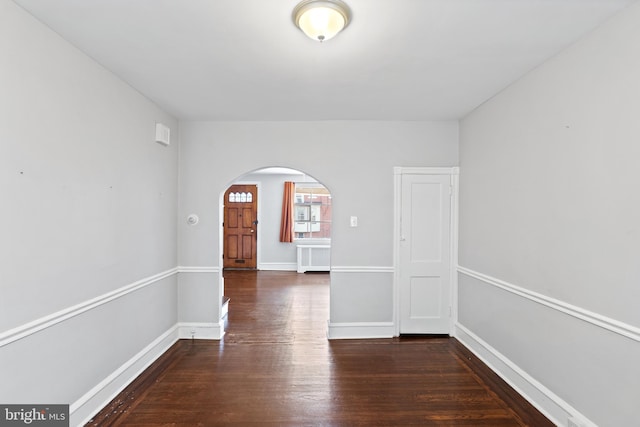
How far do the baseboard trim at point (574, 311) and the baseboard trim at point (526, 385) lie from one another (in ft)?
1.95

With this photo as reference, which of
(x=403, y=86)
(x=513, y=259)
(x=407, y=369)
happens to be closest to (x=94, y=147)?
(x=403, y=86)

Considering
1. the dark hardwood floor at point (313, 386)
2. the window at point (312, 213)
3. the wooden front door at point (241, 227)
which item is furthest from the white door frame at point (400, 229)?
the wooden front door at point (241, 227)

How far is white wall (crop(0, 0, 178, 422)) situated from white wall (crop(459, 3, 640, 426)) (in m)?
3.19

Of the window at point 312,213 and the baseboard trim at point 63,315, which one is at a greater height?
the window at point 312,213

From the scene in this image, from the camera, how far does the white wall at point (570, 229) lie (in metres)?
1.65

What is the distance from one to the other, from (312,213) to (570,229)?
239 inches

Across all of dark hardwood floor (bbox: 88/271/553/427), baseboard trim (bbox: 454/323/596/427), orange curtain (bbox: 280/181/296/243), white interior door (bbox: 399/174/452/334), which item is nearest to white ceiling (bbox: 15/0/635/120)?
white interior door (bbox: 399/174/452/334)

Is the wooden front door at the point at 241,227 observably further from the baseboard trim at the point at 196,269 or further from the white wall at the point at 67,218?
the white wall at the point at 67,218

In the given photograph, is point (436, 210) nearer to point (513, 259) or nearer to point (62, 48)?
point (513, 259)

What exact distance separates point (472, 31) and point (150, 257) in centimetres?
314

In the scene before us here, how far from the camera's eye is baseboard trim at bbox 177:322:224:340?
3.54 meters

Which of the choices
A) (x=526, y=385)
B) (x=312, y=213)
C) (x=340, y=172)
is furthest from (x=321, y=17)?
(x=312, y=213)

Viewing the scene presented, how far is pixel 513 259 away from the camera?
2572 mm

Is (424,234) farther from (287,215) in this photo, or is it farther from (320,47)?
(287,215)
